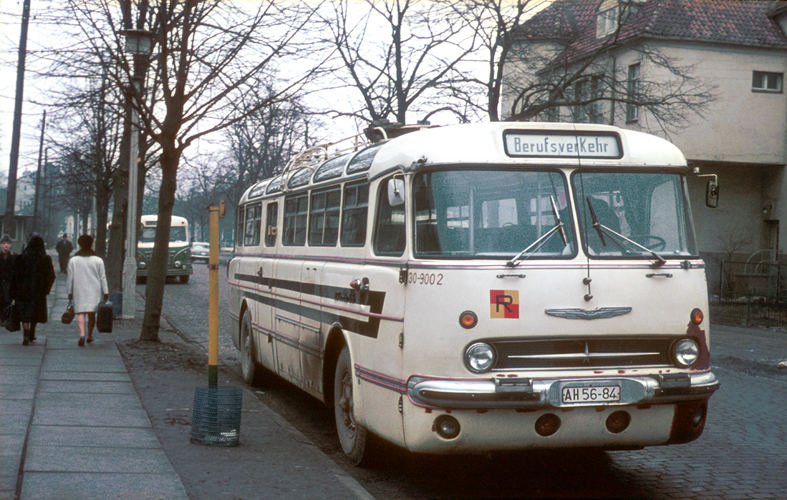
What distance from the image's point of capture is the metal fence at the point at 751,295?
26.0m

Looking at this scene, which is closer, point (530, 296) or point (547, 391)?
point (547, 391)

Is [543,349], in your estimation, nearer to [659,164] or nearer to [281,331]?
[659,164]

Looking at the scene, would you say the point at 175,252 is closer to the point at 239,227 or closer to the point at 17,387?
the point at 239,227

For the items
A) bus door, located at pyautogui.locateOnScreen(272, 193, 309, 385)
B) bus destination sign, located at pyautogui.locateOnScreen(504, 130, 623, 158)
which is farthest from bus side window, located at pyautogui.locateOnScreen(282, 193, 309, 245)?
bus destination sign, located at pyautogui.locateOnScreen(504, 130, 623, 158)

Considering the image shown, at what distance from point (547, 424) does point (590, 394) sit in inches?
13.1

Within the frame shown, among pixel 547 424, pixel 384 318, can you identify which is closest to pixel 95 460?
pixel 384 318

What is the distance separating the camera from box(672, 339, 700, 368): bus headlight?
697 centimetres

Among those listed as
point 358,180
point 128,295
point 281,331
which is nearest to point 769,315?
point 128,295

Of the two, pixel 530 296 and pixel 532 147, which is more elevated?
pixel 532 147

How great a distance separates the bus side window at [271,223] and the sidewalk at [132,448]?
1.79m

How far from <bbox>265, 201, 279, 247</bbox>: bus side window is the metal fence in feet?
52.7

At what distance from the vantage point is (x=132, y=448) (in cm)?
775

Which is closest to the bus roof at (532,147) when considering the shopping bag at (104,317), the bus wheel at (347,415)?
the bus wheel at (347,415)

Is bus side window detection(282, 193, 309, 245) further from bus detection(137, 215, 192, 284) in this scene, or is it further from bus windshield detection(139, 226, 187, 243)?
bus windshield detection(139, 226, 187, 243)
